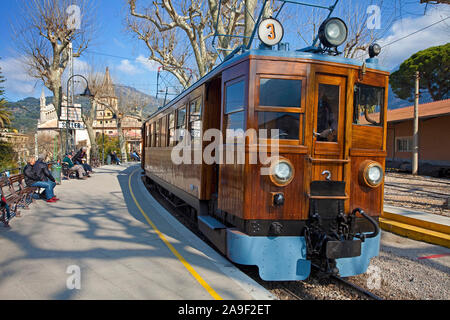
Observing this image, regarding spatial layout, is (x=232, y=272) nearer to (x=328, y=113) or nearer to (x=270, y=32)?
(x=328, y=113)

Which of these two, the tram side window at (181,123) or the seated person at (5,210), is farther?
the tram side window at (181,123)

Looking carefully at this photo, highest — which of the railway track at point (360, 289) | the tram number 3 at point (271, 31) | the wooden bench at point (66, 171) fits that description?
the tram number 3 at point (271, 31)

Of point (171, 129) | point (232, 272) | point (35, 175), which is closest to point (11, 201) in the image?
point (35, 175)

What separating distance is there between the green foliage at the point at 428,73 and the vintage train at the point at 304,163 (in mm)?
30125

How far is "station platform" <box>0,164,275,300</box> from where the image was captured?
4027 millimetres

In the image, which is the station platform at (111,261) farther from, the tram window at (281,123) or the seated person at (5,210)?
the tram window at (281,123)

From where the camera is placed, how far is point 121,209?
9328mm

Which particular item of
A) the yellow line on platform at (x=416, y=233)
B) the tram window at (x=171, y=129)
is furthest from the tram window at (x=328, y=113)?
the tram window at (x=171, y=129)

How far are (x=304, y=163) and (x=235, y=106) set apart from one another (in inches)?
48.6

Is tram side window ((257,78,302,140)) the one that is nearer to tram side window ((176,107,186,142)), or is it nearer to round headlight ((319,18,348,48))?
round headlight ((319,18,348,48))

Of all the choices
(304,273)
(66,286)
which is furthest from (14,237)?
(304,273)

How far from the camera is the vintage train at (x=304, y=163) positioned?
432 cm

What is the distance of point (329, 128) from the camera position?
461 centimetres
